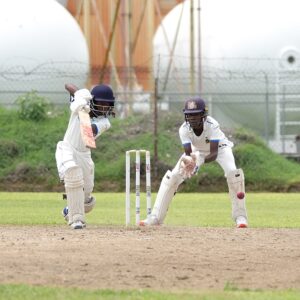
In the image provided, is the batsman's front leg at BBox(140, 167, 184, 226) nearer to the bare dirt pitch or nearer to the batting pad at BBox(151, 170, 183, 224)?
the batting pad at BBox(151, 170, 183, 224)

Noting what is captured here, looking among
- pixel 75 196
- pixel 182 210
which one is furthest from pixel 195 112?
pixel 182 210

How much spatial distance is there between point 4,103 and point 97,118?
62.1 feet

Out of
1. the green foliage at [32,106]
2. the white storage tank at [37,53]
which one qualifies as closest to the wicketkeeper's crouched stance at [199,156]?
the green foliage at [32,106]

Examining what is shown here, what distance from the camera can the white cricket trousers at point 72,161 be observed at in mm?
15086

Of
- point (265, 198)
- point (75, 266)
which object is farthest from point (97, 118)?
point (265, 198)

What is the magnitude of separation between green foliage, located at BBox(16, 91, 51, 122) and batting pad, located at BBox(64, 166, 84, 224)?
17762mm

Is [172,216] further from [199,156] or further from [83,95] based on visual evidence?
[83,95]

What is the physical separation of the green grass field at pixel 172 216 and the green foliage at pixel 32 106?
5.65 metres

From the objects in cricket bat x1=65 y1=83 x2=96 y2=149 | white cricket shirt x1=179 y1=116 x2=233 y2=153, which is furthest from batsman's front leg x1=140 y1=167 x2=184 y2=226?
cricket bat x1=65 y1=83 x2=96 y2=149

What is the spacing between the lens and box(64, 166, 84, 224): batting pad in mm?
14914

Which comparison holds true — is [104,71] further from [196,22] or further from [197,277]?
[197,277]

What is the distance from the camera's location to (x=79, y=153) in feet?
50.5

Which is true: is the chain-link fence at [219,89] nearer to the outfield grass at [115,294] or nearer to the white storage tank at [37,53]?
Answer: the white storage tank at [37,53]

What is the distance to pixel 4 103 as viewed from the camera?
3419 centimetres
